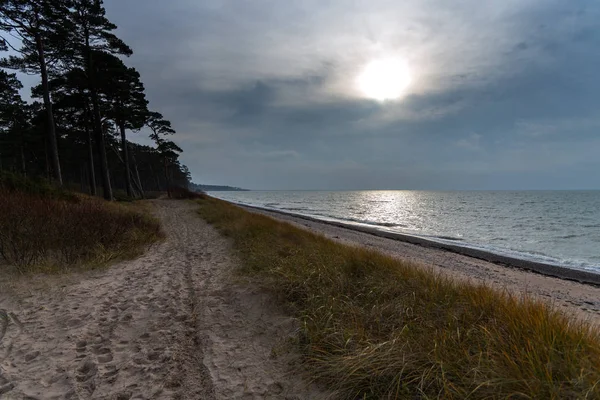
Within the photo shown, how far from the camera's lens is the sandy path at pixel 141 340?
2867 mm

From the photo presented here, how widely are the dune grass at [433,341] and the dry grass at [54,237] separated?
488cm

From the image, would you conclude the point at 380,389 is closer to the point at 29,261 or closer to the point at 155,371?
the point at 155,371

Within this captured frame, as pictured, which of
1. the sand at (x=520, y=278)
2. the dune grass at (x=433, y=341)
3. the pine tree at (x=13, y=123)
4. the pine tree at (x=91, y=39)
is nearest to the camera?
the dune grass at (x=433, y=341)

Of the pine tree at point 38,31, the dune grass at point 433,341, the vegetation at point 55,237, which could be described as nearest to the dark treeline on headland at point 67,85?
the pine tree at point 38,31

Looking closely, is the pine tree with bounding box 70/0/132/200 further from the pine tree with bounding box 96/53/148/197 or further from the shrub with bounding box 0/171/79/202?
the shrub with bounding box 0/171/79/202

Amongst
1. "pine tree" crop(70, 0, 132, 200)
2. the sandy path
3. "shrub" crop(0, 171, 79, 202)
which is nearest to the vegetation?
the sandy path

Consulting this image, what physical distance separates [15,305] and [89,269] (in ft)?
6.52

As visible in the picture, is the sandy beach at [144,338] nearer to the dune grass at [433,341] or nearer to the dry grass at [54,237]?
the dune grass at [433,341]

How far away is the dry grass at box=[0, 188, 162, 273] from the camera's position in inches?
241

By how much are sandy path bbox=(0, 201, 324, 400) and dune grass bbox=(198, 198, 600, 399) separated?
46 cm

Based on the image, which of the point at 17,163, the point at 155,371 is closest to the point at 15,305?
the point at 155,371

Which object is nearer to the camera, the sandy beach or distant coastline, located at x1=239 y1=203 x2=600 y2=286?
the sandy beach

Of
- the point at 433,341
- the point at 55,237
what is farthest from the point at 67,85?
Answer: the point at 433,341

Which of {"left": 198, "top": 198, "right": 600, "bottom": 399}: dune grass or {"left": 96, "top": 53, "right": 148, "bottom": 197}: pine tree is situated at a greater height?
{"left": 96, "top": 53, "right": 148, "bottom": 197}: pine tree
